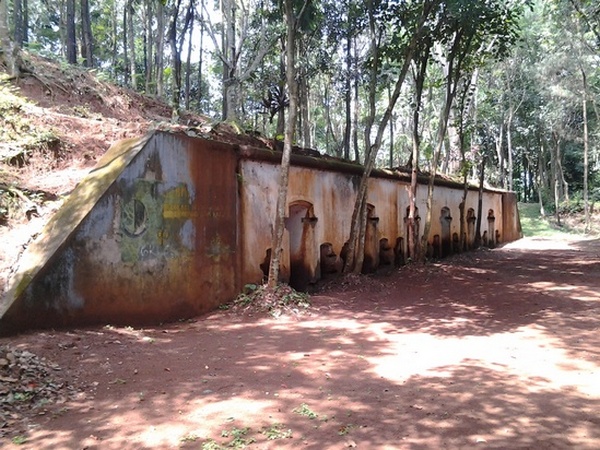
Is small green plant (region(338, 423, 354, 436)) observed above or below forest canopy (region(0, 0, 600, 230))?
below

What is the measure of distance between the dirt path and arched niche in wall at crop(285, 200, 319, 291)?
66.3 inches

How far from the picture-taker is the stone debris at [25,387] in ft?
11.7

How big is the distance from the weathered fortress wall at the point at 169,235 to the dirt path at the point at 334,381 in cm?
41

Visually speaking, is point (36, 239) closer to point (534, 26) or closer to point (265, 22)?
point (265, 22)

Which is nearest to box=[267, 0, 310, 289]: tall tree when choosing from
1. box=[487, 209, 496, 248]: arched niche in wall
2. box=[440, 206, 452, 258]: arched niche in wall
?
box=[440, 206, 452, 258]: arched niche in wall

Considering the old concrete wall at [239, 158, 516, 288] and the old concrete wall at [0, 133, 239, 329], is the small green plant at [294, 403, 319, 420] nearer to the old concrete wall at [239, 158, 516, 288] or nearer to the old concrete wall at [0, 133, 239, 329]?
the old concrete wall at [0, 133, 239, 329]

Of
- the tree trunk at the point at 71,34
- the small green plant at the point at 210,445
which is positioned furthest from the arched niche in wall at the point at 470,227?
the small green plant at the point at 210,445

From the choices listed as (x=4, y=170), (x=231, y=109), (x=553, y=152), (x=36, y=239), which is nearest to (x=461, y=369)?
(x=36, y=239)

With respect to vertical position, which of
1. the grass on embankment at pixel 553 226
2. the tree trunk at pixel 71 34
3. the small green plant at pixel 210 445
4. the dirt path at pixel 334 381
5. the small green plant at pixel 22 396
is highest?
the tree trunk at pixel 71 34

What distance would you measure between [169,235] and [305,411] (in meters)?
4.02

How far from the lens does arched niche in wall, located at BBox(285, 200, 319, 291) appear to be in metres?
9.87

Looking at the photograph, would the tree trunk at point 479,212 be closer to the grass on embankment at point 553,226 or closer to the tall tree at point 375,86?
the tall tree at point 375,86

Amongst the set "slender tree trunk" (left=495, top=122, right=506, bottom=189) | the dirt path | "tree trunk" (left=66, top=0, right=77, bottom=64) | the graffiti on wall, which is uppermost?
"tree trunk" (left=66, top=0, right=77, bottom=64)

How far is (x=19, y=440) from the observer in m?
3.19
